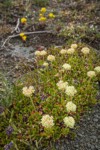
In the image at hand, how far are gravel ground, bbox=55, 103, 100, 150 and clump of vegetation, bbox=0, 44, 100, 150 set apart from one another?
13 centimetres

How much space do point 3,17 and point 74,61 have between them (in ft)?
12.3

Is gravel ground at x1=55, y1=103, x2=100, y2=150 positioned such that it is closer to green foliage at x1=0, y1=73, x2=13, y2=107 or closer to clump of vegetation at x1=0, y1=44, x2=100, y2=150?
clump of vegetation at x1=0, y1=44, x2=100, y2=150

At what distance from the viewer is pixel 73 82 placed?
→ 5.65m

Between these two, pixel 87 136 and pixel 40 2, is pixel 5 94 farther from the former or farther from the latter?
pixel 40 2

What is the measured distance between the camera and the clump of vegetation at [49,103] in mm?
4449

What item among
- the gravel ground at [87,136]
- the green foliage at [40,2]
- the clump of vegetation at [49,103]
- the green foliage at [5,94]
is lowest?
the gravel ground at [87,136]

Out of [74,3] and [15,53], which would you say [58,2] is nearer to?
[74,3]

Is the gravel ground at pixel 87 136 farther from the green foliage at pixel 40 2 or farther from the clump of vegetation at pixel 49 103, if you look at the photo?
the green foliage at pixel 40 2

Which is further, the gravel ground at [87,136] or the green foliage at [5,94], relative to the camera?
the green foliage at [5,94]

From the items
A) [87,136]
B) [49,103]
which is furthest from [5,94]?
[87,136]

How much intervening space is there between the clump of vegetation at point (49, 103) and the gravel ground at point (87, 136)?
0.13 m

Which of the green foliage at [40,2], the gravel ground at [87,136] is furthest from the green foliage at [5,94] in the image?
the green foliage at [40,2]

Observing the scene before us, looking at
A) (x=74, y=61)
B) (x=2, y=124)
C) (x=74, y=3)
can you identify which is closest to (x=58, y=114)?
(x=2, y=124)

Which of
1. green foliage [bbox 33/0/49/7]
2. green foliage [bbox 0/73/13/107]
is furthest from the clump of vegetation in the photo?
green foliage [bbox 33/0/49/7]
